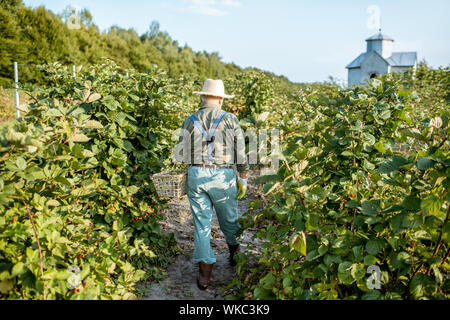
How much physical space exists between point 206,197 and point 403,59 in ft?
131

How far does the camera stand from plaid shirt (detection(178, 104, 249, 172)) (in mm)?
2906

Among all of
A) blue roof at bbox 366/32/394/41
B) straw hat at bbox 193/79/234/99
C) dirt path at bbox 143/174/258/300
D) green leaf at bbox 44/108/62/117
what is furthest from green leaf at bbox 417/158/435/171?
blue roof at bbox 366/32/394/41

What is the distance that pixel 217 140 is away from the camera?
9.52 feet

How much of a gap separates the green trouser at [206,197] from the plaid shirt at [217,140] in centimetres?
10

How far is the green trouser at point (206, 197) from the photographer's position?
2898 millimetres

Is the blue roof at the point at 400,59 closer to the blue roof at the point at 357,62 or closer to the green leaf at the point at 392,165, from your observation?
the blue roof at the point at 357,62

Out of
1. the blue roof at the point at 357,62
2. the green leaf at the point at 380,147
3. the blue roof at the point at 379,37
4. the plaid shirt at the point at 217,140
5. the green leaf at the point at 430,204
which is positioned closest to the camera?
the green leaf at the point at 430,204

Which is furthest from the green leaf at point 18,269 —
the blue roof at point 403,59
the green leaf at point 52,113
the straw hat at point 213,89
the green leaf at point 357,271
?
the blue roof at point 403,59

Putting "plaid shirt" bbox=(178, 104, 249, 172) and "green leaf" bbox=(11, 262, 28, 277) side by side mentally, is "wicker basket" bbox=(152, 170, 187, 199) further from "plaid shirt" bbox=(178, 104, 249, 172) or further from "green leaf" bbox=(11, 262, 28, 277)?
"green leaf" bbox=(11, 262, 28, 277)

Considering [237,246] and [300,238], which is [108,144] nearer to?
[237,246]

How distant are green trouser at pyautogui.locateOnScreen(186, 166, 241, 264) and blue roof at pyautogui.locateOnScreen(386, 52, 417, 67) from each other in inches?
1501

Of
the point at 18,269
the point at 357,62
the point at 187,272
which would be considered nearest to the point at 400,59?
the point at 357,62

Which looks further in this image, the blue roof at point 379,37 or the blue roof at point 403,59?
the blue roof at point 379,37

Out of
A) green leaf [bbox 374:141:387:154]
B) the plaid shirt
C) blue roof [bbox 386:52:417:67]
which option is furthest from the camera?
blue roof [bbox 386:52:417:67]
